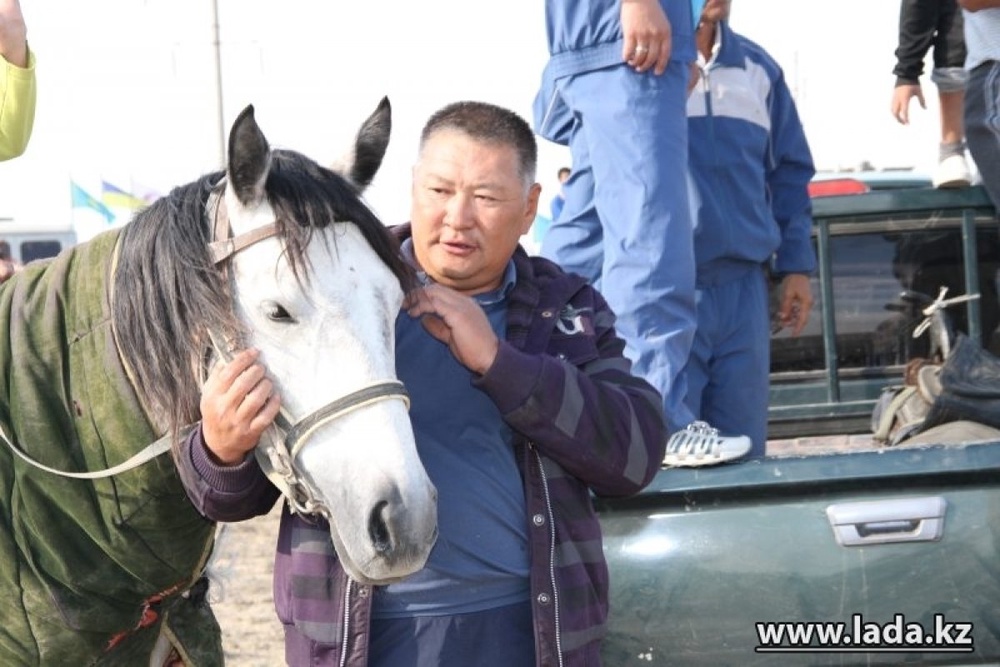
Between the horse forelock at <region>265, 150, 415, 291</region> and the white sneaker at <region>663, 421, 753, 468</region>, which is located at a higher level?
the horse forelock at <region>265, 150, 415, 291</region>

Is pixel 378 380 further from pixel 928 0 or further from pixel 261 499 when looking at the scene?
pixel 928 0

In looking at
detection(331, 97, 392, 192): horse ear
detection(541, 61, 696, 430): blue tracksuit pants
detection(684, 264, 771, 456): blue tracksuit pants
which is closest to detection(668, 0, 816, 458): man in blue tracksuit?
detection(684, 264, 771, 456): blue tracksuit pants

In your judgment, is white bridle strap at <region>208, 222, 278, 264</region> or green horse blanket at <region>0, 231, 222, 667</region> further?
green horse blanket at <region>0, 231, 222, 667</region>

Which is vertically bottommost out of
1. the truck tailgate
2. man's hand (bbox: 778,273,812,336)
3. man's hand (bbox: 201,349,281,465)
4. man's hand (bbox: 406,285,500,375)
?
the truck tailgate

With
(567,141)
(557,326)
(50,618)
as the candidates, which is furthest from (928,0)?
(50,618)

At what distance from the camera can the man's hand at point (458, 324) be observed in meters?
2.17

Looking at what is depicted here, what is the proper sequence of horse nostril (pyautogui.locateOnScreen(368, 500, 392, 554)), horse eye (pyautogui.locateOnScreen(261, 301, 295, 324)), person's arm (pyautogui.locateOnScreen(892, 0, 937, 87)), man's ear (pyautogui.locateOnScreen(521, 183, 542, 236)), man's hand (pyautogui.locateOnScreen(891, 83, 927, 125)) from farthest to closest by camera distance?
1. man's hand (pyautogui.locateOnScreen(891, 83, 927, 125))
2. person's arm (pyautogui.locateOnScreen(892, 0, 937, 87))
3. man's ear (pyautogui.locateOnScreen(521, 183, 542, 236))
4. horse eye (pyautogui.locateOnScreen(261, 301, 295, 324))
5. horse nostril (pyautogui.locateOnScreen(368, 500, 392, 554))

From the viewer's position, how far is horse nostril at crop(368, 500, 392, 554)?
1959mm

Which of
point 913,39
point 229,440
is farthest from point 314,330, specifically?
point 913,39

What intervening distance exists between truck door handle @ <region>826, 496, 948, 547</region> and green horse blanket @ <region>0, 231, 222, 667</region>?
1.37 meters

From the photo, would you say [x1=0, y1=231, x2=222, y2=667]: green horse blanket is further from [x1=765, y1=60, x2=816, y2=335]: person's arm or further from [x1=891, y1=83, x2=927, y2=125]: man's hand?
[x1=891, y1=83, x2=927, y2=125]: man's hand

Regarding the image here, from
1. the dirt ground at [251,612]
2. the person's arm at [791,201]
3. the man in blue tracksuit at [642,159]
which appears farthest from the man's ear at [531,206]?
the dirt ground at [251,612]

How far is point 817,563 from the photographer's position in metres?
2.90

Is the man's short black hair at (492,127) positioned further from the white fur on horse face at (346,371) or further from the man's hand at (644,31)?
the man's hand at (644,31)
